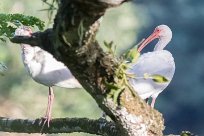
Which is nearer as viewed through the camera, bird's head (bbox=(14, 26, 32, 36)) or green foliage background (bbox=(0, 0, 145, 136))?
bird's head (bbox=(14, 26, 32, 36))

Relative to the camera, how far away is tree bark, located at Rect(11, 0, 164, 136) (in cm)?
95

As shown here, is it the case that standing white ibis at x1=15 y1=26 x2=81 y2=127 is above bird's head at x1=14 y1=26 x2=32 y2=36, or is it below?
below

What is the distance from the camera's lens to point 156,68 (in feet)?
8.13

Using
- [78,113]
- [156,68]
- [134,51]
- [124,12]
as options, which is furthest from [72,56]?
[124,12]

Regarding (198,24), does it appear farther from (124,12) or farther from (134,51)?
(134,51)

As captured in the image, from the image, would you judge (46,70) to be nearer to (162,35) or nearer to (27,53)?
(27,53)

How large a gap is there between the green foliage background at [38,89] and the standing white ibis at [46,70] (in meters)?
1.85

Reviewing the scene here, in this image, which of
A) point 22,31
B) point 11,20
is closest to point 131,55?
point 11,20

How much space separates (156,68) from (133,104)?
1.27 meters

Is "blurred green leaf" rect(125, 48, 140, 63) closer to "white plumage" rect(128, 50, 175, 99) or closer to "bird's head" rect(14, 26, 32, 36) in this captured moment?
"bird's head" rect(14, 26, 32, 36)

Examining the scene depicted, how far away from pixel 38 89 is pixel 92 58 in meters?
3.51

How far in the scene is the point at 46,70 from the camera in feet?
7.72

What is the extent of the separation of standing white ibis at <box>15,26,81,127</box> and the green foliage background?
1.85 m

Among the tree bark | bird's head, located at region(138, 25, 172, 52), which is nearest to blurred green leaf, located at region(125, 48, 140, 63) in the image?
the tree bark
